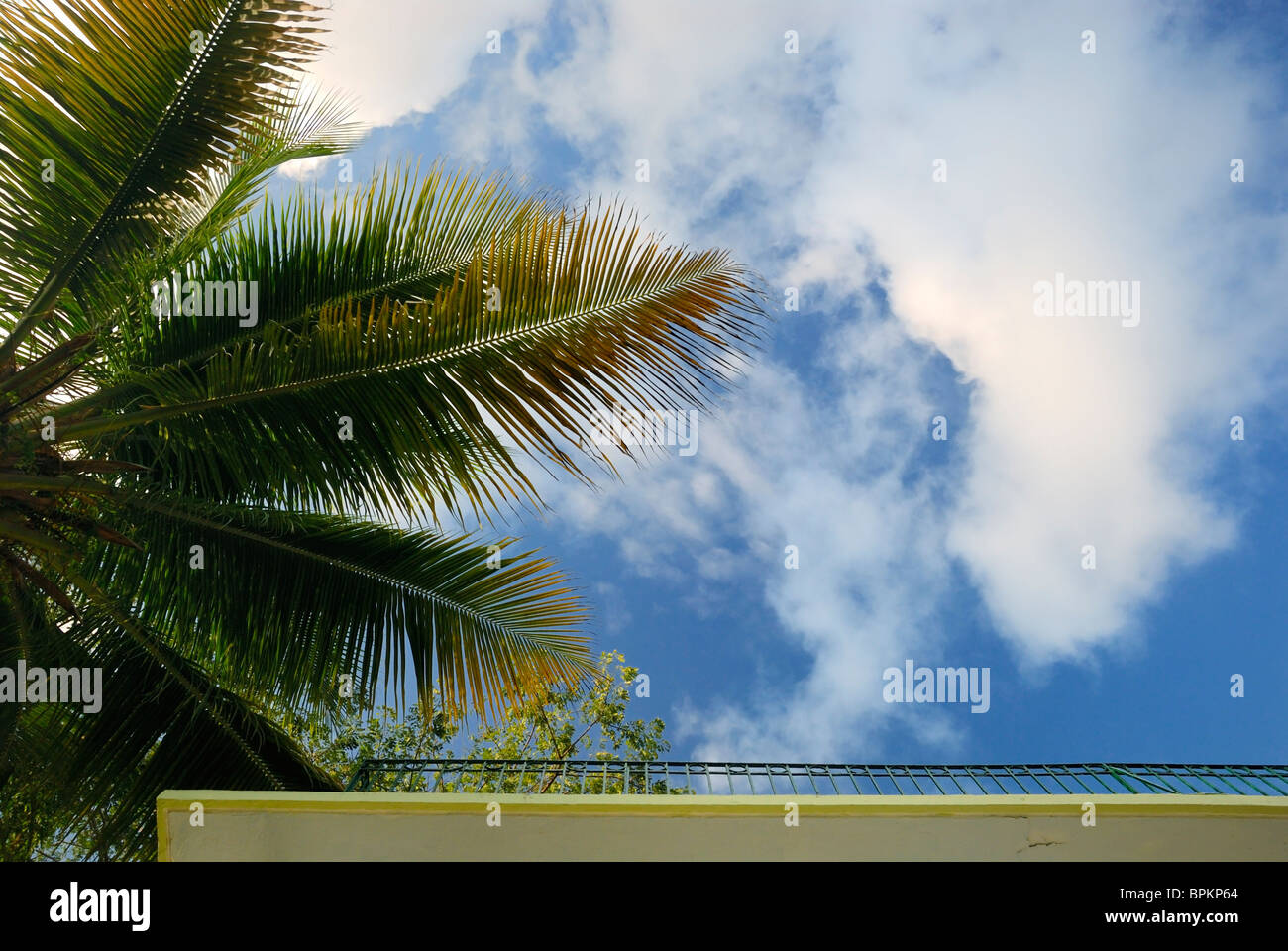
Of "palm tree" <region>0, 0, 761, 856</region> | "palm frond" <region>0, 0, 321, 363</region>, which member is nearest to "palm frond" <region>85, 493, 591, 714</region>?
"palm tree" <region>0, 0, 761, 856</region>

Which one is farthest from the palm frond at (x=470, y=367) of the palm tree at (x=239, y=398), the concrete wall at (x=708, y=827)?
the concrete wall at (x=708, y=827)

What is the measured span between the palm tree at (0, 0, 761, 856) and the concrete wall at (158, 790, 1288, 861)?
94cm

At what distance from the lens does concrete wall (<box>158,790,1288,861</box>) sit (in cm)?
454

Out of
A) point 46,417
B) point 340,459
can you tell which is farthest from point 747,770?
point 46,417

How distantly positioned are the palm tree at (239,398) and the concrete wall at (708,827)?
37.0 inches

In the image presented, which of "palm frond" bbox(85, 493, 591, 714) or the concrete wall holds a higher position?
"palm frond" bbox(85, 493, 591, 714)

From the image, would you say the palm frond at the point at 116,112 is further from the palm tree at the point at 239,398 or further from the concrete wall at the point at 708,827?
the concrete wall at the point at 708,827

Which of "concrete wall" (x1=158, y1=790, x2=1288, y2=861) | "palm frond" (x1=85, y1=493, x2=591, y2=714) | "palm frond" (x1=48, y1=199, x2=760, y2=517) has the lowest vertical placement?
"concrete wall" (x1=158, y1=790, x2=1288, y2=861)

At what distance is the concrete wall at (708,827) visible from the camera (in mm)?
4535

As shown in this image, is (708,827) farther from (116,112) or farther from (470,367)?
(116,112)

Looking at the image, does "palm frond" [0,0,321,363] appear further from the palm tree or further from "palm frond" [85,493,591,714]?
"palm frond" [85,493,591,714]
